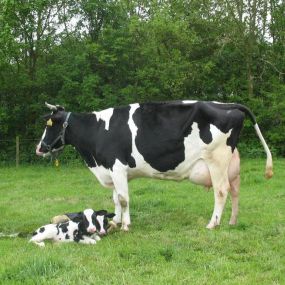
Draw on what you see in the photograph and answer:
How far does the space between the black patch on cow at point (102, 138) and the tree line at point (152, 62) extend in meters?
15.0

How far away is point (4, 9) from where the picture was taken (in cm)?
2303

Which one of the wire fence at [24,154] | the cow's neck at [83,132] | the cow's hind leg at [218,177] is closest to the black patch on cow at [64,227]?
the cow's neck at [83,132]

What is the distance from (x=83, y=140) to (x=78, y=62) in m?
16.8

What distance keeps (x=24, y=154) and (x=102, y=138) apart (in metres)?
16.3

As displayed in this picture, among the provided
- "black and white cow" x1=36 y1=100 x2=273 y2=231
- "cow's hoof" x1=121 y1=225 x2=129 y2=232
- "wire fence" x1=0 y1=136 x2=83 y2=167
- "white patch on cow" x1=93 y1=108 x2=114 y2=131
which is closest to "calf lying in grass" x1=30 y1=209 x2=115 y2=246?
"cow's hoof" x1=121 y1=225 x2=129 y2=232

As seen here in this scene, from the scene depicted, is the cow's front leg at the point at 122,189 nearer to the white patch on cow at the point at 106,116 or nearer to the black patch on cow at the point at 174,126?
the black patch on cow at the point at 174,126

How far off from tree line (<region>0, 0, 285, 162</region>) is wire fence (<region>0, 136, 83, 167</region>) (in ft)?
0.88

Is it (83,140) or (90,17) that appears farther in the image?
(90,17)

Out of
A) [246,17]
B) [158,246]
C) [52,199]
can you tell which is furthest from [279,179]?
[246,17]

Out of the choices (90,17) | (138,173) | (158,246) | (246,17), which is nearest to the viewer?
(158,246)

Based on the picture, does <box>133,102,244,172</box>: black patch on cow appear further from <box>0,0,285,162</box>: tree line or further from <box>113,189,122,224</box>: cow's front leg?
<box>0,0,285,162</box>: tree line

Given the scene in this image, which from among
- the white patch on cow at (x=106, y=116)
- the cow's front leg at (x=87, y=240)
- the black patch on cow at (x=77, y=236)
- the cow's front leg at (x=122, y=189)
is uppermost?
the white patch on cow at (x=106, y=116)

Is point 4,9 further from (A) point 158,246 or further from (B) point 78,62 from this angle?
(A) point 158,246

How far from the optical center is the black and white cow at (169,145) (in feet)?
29.4
